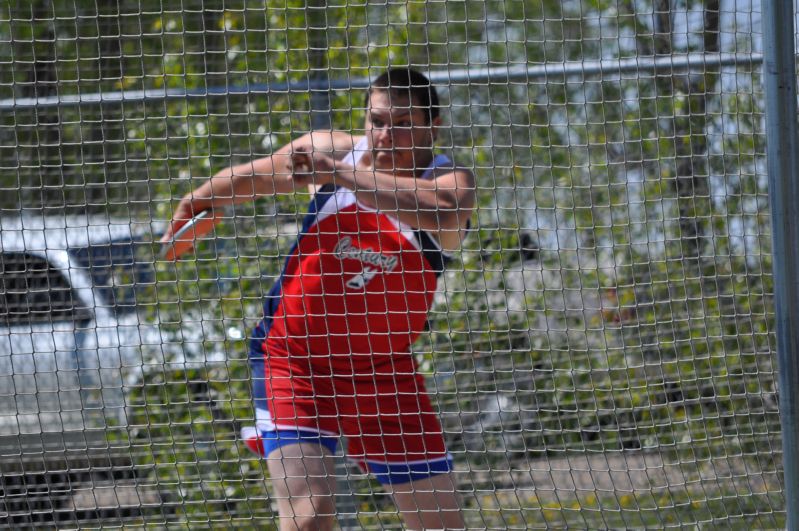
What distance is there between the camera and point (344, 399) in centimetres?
295

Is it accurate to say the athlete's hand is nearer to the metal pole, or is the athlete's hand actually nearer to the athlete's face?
the athlete's face

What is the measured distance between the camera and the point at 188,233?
2.98 m

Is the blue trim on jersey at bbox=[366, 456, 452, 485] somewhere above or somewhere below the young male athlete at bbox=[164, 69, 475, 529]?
below

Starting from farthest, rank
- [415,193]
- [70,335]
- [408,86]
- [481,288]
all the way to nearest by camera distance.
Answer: [70,335] < [481,288] < [408,86] < [415,193]

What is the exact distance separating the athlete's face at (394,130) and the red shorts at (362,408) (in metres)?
0.66

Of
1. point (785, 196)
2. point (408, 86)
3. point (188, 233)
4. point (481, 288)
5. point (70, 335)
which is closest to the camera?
point (785, 196)

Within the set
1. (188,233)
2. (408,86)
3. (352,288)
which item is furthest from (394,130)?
(188,233)

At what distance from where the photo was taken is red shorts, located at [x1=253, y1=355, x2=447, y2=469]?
2896mm

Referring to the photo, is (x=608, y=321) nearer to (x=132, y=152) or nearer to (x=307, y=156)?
(x=307, y=156)

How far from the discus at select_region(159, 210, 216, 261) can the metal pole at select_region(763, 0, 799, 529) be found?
1.68 meters

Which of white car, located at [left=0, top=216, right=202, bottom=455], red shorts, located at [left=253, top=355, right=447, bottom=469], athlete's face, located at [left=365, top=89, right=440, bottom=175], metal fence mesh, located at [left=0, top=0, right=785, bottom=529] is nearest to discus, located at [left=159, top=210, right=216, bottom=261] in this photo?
red shorts, located at [left=253, top=355, right=447, bottom=469]

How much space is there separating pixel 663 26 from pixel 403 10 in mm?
1432

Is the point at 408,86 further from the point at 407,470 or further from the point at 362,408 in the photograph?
the point at 407,470

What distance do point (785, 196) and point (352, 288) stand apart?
1.30 metres
